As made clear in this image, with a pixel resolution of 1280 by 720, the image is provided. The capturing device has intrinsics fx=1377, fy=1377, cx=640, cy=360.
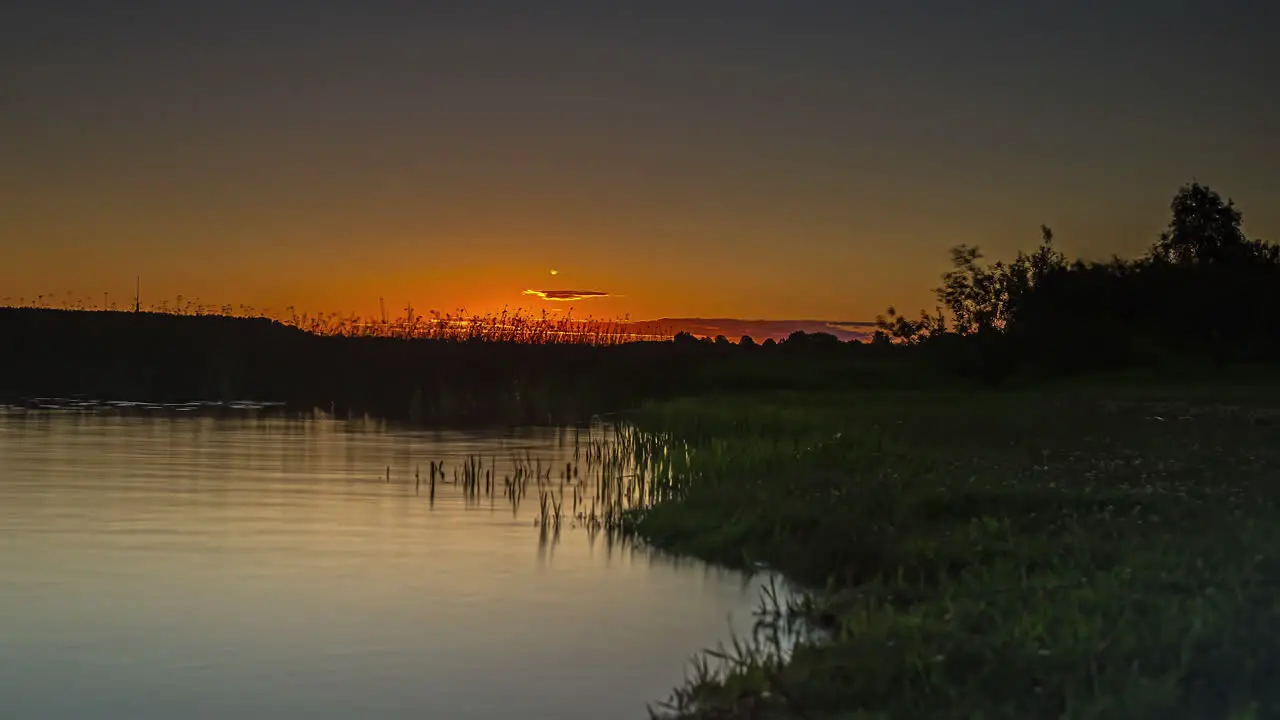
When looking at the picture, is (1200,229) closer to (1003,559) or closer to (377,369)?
(377,369)

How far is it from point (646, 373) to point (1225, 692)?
2081 inches

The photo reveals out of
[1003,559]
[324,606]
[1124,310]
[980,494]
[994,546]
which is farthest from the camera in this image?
[1124,310]

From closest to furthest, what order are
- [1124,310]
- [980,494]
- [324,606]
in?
[324,606] → [980,494] → [1124,310]

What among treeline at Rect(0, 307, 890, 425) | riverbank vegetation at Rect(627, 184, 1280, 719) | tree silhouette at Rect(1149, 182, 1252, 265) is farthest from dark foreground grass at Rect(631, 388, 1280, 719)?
tree silhouette at Rect(1149, 182, 1252, 265)

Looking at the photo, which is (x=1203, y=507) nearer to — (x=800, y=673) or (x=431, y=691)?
(x=800, y=673)

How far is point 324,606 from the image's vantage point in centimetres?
1520

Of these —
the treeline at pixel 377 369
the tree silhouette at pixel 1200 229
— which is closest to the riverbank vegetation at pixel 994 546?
the treeline at pixel 377 369

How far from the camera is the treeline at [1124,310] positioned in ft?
190

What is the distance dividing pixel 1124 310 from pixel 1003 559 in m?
55.0

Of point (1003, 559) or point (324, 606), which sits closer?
point (1003, 559)

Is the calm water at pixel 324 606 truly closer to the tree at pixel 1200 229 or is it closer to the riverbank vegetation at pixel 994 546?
the riverbank vegetation at pixel 994 546

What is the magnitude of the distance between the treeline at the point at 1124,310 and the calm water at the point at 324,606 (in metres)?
39.2

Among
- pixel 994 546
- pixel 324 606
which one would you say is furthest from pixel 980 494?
pixel 324 606

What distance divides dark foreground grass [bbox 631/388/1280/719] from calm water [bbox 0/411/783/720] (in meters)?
1.39
